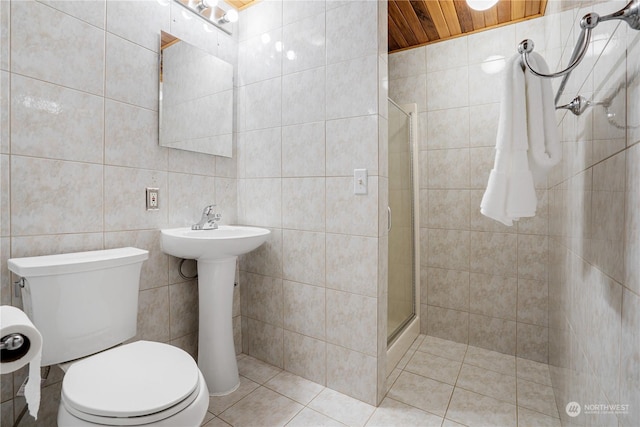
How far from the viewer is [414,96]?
251 centimetres

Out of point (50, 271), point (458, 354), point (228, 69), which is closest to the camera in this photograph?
point (50, 271)

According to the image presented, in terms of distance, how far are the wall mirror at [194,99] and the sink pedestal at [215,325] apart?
0.72m

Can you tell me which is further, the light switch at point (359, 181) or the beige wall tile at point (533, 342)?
the beige wall tile at point (533, 342)

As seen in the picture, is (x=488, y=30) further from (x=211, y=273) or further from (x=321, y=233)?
(x=211, y=273)

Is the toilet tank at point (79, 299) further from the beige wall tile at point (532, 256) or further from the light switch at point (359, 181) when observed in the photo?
the beige wall tile at point (532, 256)

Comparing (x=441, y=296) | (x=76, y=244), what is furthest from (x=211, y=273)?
(x=441, y=296)

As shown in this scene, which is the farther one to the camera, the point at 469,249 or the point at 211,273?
the point at 469,249

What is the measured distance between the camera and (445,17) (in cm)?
216

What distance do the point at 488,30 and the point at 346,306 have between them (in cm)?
217

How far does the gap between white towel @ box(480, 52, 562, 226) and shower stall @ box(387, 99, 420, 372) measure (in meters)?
0.97

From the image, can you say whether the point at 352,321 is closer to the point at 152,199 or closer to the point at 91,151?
the point at 152,199

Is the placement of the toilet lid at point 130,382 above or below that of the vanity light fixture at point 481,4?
below

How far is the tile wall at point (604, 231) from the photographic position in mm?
640

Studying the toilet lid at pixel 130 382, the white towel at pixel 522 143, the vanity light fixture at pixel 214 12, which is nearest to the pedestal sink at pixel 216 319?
the toilet lid at pixel 130 382
